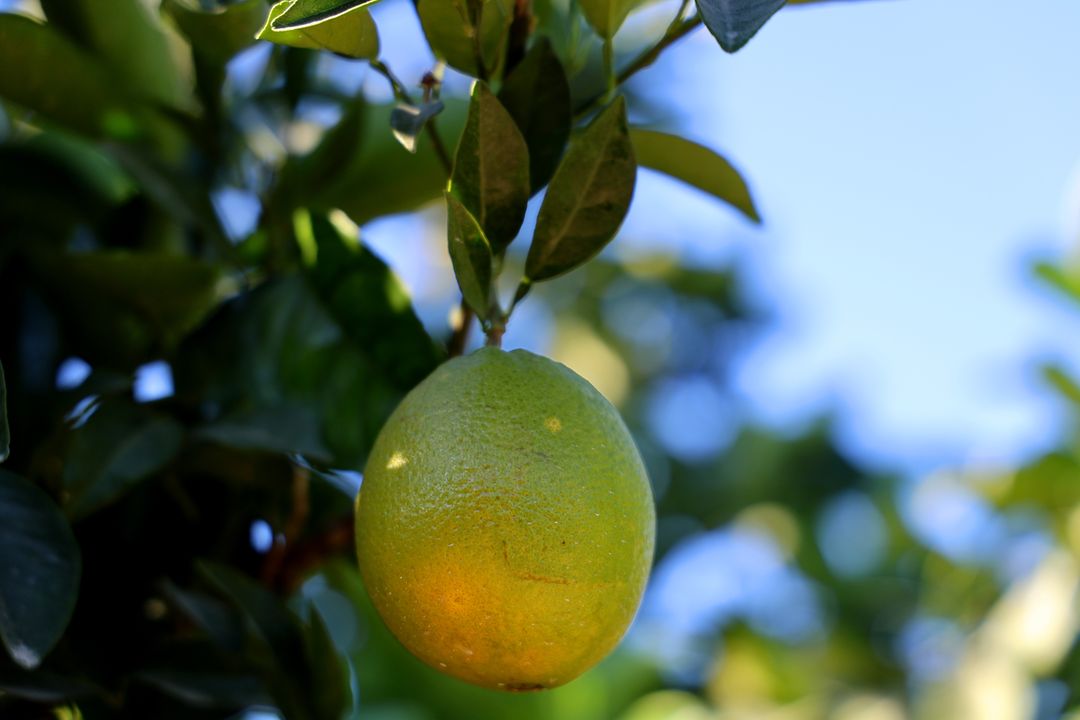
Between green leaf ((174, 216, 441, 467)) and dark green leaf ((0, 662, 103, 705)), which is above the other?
green leaf ((174, 216, 441, 467))

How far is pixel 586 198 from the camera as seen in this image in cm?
58

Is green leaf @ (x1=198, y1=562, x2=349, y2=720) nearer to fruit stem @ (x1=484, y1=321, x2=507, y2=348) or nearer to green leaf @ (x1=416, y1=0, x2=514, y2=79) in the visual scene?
fruit stem @ (x1=484, y1=321, x2=507, y2=348)

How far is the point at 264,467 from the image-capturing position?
2.55ft

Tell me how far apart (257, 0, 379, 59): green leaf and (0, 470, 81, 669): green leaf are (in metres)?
0.27

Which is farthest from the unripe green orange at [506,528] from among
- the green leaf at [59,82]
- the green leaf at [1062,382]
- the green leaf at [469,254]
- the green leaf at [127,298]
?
the green leaf at [1062,382]

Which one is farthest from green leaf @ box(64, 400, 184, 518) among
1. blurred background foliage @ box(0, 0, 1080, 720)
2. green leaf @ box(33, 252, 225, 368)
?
green leaf @ box(33, 252, 225, 368)

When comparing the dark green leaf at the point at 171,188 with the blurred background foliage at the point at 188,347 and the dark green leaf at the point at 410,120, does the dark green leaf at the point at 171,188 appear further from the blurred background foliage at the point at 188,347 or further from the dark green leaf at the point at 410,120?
the dark green leaf at the point at 410,120

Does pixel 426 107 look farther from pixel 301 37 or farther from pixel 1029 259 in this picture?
pixel 1029 259

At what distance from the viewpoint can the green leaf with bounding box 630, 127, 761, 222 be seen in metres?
0.65

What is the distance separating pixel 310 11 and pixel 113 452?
1.04 feet

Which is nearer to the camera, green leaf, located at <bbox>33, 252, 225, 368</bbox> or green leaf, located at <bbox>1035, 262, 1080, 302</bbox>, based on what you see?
green leaf, located at <bbox>33, 252, 225, 368</bbox>

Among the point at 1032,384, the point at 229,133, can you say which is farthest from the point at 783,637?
the point at 229,133

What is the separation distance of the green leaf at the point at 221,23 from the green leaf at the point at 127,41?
0.13 m

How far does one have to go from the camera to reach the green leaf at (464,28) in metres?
0.57
